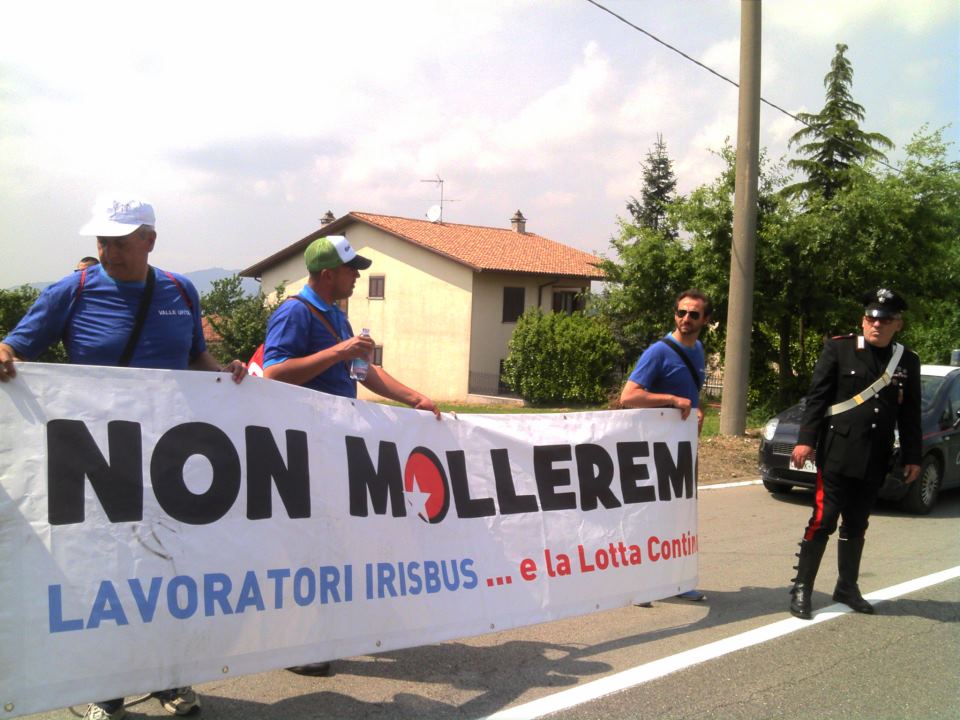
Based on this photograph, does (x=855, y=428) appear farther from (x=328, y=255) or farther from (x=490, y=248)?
(x=490, y=248)

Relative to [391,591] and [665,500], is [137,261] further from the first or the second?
[665,500]

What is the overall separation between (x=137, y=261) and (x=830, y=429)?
4235 mm

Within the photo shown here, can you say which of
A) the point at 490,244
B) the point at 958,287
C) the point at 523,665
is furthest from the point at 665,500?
the point at 490,244

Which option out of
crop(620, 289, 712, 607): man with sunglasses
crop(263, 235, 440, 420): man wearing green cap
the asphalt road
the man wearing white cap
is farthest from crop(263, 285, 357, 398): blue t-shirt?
crop(620, 289, 712, 607): man with sunglasses

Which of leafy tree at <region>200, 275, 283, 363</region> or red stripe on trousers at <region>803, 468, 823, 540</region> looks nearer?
red stripe on trousers at <region>803, 468, 823, 540</region>

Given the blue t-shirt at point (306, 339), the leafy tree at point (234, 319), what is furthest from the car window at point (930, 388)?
the leafy tree at point (234, 319)

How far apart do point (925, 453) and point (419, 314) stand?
30.6 metres

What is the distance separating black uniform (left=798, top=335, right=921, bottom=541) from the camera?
18.1ft

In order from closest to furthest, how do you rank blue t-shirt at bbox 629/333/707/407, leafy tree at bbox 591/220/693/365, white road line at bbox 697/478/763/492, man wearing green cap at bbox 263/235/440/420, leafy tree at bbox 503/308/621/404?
man wearing green cap at bbox 263/235/440/420
blue t-shirt at bbox 629/333/707/407
white road line at bbox 697/478/763/492
leafy tree at bbox 591/220/693/365
leafy tree at bbox 503/308/621/404

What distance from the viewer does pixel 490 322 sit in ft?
126

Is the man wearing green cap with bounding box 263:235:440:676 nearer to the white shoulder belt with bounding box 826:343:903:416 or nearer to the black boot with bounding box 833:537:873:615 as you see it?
the white shoulder belt with bounding box 826:343:903:416

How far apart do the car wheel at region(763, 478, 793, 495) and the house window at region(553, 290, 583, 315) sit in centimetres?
3041

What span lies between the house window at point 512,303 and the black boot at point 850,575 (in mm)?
33278

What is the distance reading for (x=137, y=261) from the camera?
3.78 m
